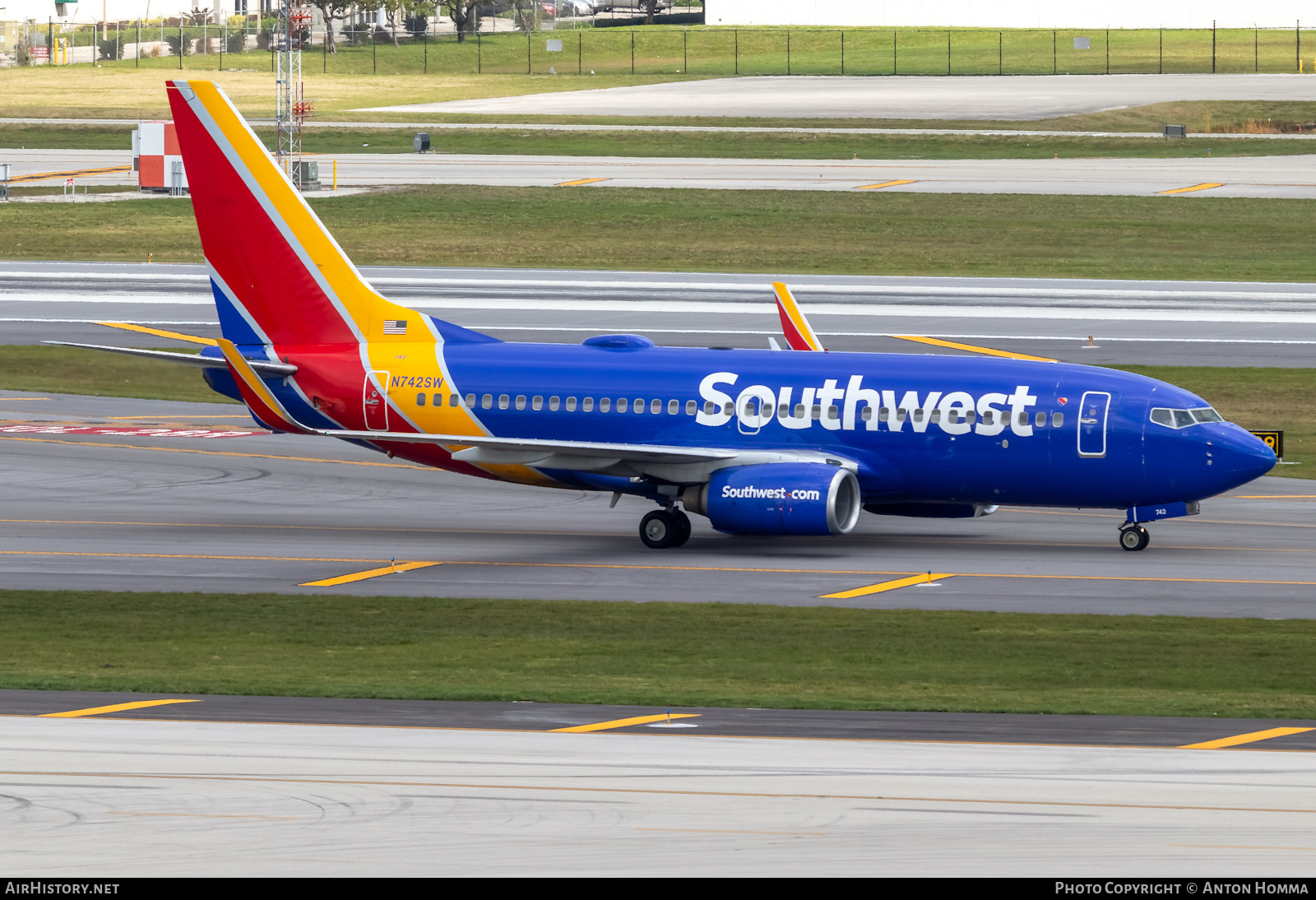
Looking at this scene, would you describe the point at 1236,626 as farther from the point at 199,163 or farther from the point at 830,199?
the point at 830,199

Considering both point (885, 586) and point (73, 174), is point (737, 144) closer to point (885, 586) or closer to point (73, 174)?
point (73, 174)

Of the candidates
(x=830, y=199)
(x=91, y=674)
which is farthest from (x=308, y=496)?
(x=830, y=199)

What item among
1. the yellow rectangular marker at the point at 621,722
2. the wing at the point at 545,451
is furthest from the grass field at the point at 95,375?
the yellow rectangular marker at the point at 621,722

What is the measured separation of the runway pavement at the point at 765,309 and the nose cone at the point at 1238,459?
22537mm

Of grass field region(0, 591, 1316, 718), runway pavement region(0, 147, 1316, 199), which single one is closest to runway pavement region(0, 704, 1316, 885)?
grass field region(0, 591, 1316, 718)

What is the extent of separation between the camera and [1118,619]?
Answer: 103 ft

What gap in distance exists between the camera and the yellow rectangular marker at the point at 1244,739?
875 inches

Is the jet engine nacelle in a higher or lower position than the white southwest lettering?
lower

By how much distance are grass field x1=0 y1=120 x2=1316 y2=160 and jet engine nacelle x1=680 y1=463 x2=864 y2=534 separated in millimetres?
84202

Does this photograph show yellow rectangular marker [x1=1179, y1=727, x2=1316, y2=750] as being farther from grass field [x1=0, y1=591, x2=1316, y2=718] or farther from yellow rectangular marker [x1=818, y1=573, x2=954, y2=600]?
yellow rectangular marker [x1=818, y1=573, x2=954, y2=600]

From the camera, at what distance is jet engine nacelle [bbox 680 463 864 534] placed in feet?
121

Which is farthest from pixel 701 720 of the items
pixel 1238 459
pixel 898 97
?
A: pixel 898 97

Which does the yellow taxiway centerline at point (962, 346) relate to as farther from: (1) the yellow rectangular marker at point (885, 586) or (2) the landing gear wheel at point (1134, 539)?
(1) the yellow rectangular marker at point (885, 586)
